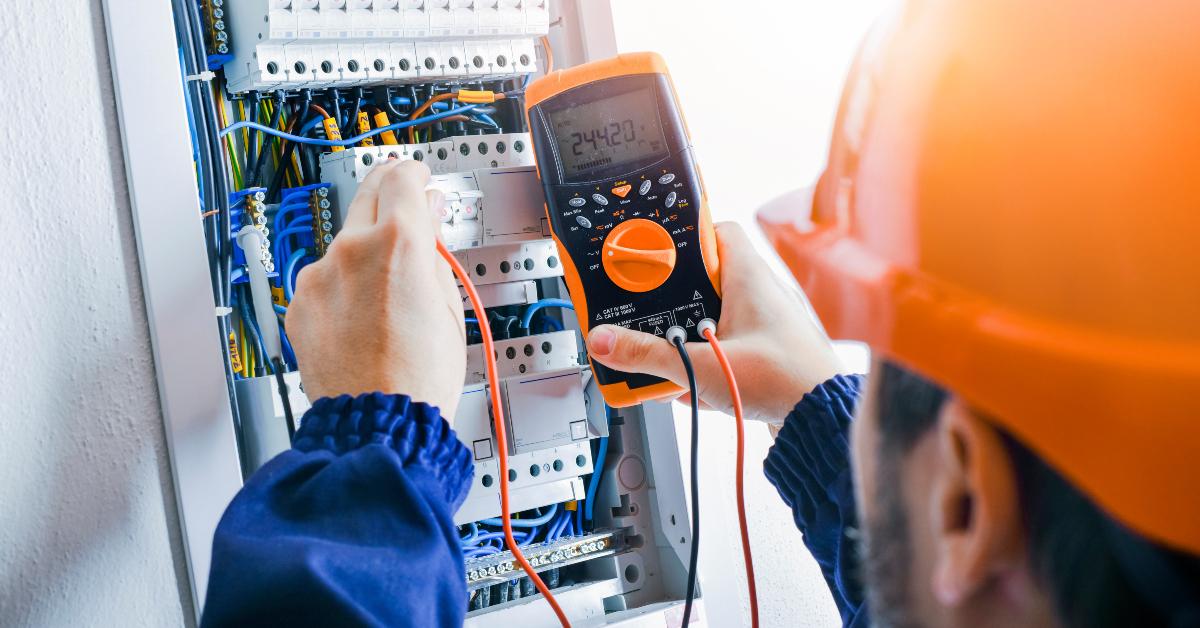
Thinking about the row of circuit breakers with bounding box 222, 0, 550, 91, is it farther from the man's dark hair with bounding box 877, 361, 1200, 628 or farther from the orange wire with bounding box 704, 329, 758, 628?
the man's dark hair with bounding box 877, 361, 1200, 628

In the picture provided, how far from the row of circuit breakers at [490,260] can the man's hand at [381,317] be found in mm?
137

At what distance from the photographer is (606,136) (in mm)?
1137

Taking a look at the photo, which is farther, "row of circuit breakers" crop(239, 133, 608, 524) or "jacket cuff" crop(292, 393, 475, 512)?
"row of circuit breakers" crop(239, 133, 608, 524)

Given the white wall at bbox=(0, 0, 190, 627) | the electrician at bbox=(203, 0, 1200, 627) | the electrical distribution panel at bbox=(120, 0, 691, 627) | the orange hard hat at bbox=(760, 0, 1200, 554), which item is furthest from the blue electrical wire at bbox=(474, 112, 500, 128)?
the orange hard hat at bbox=(760, 0, 1200, 554)

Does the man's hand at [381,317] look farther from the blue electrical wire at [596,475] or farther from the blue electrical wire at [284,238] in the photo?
the blue electrical wire at [596,475]

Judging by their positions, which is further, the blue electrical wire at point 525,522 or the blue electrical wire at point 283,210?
the blue electrical wire at point 525,522

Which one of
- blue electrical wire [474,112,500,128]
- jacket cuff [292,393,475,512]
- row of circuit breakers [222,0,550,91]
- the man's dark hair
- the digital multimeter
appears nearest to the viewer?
the man's dark hair

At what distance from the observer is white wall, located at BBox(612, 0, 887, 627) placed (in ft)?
4.03

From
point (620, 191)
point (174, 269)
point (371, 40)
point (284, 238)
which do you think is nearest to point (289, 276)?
point (284, 238)

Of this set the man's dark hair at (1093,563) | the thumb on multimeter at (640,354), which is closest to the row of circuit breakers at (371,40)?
the thumb on multimeter at (640,354)

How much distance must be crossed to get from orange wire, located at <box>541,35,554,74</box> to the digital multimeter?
0.10 metres

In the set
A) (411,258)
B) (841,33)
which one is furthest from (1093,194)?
(841,33)

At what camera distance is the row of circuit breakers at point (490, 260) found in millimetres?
1020

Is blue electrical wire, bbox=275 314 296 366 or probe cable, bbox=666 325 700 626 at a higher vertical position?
blue electrical wire, bbox=275 314 296 366
